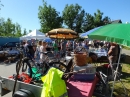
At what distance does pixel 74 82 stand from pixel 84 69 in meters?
0.56

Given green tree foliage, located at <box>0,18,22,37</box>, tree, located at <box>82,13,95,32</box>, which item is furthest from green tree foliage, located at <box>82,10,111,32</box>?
green tree foliage, located at <box>0,18,22,37</box>

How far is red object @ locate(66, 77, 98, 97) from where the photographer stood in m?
3.70

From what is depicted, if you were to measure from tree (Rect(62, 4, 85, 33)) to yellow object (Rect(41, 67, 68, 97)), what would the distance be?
48.5 metres

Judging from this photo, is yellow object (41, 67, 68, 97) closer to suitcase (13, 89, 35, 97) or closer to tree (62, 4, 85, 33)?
suitcase (13, 89, 35, 97)

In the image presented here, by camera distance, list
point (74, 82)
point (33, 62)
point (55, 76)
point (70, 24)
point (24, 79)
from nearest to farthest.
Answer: point (55, 76)
point (74, 82)
point (24, 79)
point (33, 62)
point (70, 24)

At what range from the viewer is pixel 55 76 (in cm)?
362

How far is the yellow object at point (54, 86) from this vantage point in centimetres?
Result: 334

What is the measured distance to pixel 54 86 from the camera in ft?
11.2

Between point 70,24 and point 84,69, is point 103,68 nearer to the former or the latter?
point 84,69

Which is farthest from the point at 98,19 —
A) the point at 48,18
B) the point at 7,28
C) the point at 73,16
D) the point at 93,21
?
the point at 7,28

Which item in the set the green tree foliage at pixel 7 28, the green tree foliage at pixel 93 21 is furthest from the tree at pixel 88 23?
the green tree foliage at pixel 7 28

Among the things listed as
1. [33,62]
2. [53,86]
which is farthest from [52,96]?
[33,62]

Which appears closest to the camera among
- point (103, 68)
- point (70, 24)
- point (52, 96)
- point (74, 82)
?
point (52, 96)

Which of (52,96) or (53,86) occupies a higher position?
(53,86)
